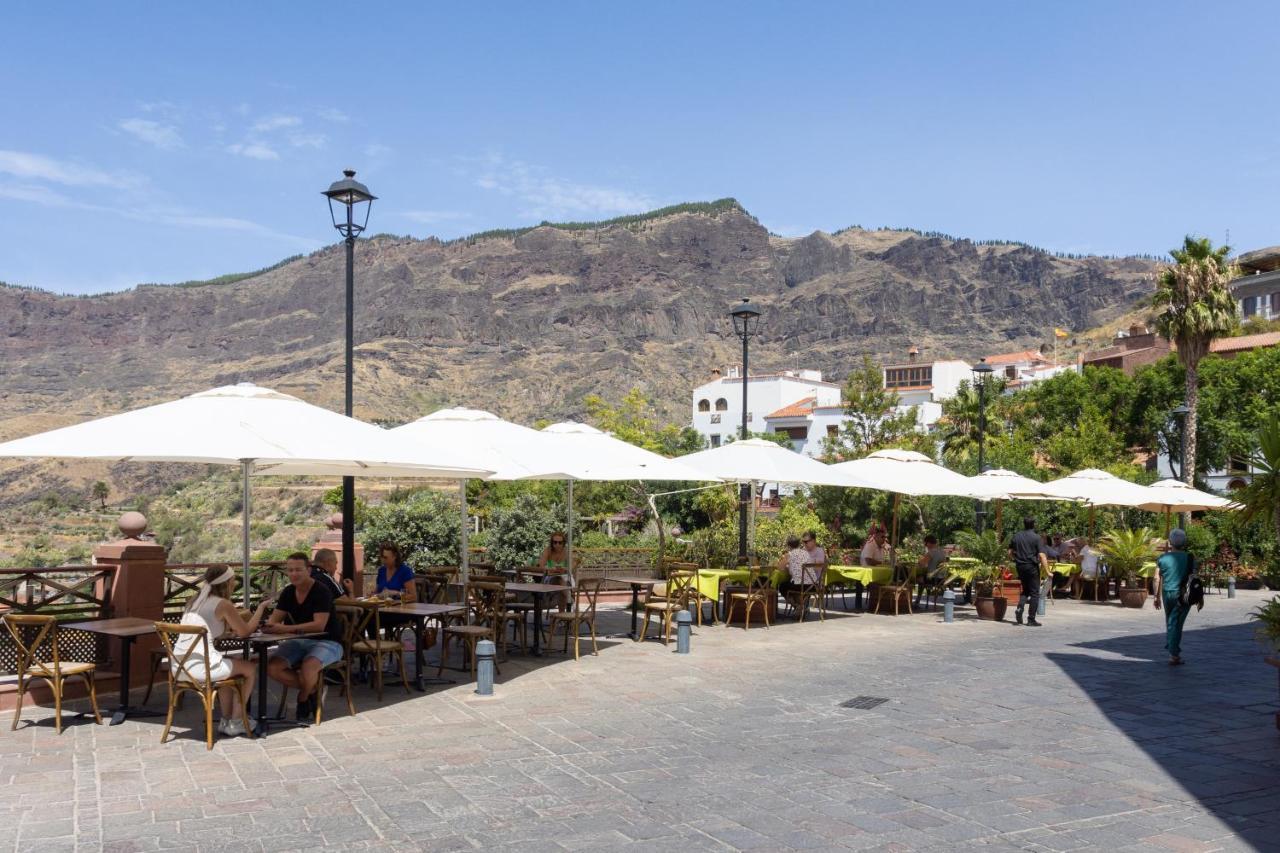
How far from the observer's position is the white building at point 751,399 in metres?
80.6

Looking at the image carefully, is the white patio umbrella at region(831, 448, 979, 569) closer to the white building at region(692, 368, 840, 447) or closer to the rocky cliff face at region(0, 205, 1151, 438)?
the white building at region(692, 368, 840, 447)

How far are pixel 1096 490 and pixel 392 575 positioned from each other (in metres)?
14.2

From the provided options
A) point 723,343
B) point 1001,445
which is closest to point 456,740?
point 1001,445

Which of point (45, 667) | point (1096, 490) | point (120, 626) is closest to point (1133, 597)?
point (1096, 490)

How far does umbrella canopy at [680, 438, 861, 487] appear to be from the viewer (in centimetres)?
1331

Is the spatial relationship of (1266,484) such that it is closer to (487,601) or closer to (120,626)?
(487,601)

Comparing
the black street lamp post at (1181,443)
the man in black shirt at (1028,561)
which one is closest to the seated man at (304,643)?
the man in black shirt at (1028,561)

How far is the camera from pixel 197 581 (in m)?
9.94

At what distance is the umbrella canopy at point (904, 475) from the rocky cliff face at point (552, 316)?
78.8 meters

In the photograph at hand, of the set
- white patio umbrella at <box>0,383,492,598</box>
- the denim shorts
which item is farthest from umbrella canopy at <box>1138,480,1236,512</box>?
the denim shorts

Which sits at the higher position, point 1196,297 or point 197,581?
point 1196,297

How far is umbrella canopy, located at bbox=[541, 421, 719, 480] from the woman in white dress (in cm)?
407

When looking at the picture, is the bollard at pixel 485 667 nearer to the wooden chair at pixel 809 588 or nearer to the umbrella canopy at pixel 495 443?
the umbrella canopy at pixel 495 443

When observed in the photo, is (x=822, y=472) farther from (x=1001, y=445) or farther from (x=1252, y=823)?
(x=1001, y=445)
